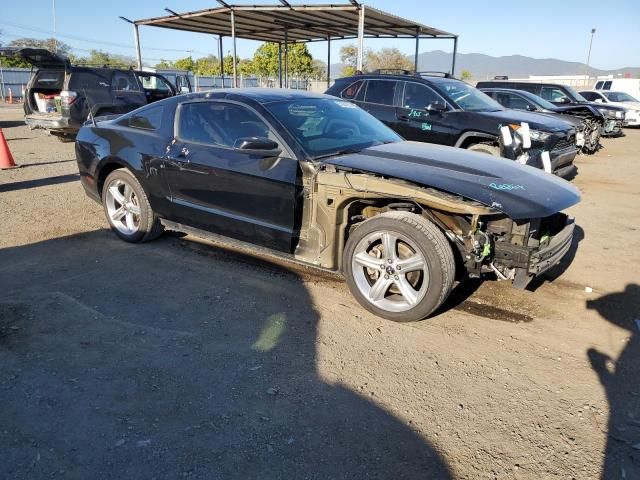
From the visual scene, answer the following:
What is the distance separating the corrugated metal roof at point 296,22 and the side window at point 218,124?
9.32m

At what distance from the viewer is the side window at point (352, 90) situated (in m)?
9.23

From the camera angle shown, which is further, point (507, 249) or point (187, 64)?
point (187, 64)

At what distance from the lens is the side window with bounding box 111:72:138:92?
496 inches

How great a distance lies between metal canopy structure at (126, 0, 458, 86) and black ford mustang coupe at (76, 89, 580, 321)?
9160mm

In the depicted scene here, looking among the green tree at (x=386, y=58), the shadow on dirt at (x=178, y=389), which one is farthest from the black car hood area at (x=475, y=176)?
the green tree at (x=386, y=58)

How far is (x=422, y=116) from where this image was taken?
27.5 feet

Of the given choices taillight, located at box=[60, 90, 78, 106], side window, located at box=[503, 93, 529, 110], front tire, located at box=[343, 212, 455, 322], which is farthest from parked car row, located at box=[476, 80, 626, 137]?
front tire, located at box=[343, 212, 455, 322]

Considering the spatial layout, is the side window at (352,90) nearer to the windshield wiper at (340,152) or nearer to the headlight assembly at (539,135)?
the headlight assembly at (539,135)

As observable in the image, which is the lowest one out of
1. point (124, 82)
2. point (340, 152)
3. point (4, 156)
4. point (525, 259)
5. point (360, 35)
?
point (4, 156)

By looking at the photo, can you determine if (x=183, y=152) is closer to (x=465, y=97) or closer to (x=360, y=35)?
(x=465, y=97)

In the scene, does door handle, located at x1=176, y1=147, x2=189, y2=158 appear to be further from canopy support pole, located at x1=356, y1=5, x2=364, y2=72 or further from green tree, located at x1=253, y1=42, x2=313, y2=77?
green tree, located at x1=253, y1=42, x2=313, y2=77

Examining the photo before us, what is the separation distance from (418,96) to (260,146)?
5.39m

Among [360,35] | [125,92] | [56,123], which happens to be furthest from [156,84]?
[360,35]

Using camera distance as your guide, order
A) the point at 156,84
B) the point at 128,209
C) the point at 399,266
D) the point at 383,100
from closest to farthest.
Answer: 1. the point at 399,266
2. the point at 128,209
3. the point at 383,100
4. the point at 156,84
